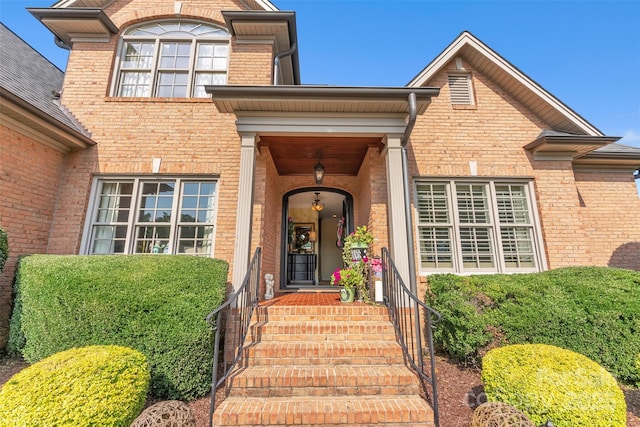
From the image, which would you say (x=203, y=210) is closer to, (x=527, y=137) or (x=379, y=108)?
(x=379, y=108)

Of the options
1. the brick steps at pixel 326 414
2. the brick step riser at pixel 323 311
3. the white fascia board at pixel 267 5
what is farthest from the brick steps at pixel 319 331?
the white fascia board at pixel 267 5

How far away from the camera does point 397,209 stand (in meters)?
4.80

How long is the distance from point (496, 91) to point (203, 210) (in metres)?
Result: 7.07

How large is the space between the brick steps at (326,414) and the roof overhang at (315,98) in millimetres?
4297

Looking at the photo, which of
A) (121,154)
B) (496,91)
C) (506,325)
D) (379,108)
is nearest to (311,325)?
Result: (506,325)

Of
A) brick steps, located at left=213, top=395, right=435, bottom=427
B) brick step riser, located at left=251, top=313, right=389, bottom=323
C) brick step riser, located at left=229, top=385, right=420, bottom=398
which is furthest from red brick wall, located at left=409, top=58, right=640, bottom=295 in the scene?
brick steps, located at left=213, top=395, right=435, bottom=427

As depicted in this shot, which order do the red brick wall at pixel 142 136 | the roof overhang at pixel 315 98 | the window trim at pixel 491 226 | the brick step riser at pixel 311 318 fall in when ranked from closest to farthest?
the brick step riser at pixel 311 318, the roof overhang at pixel 315 98, the red brick wall at pixel 142 136, the window trim at pixel 491 226

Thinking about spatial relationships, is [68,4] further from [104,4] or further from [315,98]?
[315,98]

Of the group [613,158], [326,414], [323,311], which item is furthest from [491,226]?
[326,414]

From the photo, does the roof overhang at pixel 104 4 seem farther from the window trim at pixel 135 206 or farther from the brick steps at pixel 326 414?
the brick steps at pixel 326 414

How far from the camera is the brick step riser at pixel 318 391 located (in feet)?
10.5

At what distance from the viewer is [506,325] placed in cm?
409

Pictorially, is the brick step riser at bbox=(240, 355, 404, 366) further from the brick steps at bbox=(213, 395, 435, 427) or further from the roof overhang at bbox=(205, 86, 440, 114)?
the roof overhang at bbox=(205, 86, 440, 114)

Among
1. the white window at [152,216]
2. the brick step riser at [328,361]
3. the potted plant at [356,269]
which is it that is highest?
the white window at [152,216]
